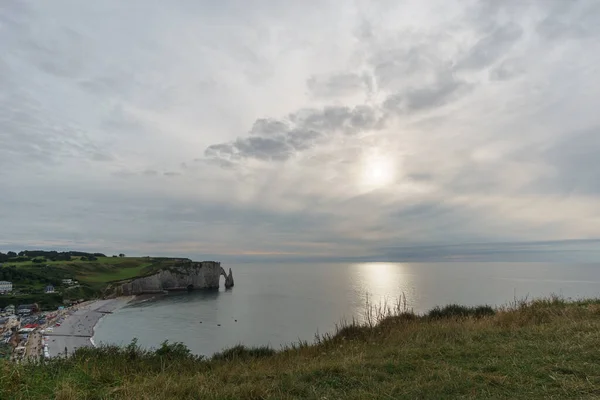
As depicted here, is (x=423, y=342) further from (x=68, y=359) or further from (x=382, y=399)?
(x=68, y=359)

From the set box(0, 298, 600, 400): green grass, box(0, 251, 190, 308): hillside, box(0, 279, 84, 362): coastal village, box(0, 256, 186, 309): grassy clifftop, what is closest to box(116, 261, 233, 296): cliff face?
box(0, 256, 186, 309): grassy clifftop

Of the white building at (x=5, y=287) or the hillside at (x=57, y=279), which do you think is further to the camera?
the white building at (x=5, y=287)

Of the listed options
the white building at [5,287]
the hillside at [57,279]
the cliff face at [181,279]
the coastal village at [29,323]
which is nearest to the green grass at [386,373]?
the coastal village at [29,323]

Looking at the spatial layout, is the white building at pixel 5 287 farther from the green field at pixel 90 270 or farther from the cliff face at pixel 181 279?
the cliff face at pixel 181 279

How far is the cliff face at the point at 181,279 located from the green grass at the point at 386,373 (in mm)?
91916

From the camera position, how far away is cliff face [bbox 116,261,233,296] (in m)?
88.9

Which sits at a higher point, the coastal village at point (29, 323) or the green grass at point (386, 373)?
the green grass at point (386, 373)

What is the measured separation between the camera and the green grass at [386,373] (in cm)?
436

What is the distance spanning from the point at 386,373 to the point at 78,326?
5594cm

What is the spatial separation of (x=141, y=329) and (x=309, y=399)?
48520mm

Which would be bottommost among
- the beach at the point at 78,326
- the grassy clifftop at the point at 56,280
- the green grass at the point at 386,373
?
the beach at the point at 78,326

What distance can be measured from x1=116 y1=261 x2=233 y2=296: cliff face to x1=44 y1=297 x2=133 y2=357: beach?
14159 mm

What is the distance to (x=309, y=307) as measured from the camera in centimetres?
5472

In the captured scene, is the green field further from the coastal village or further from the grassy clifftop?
the coastal village
